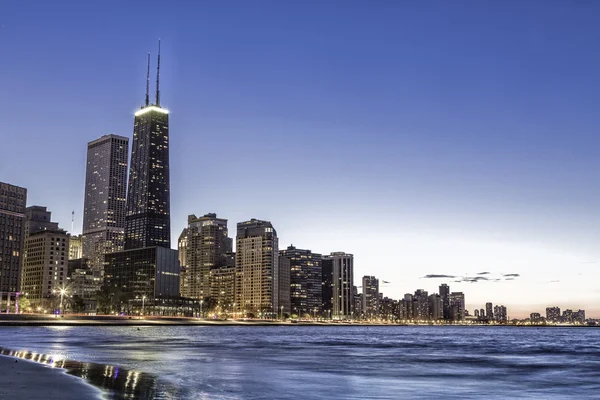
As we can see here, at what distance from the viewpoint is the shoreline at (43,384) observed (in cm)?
3084

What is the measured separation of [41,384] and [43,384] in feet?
0.35

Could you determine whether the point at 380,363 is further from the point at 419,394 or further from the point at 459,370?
the point at 419,394

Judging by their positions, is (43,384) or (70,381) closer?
(43,384)

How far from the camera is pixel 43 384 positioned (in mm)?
34875

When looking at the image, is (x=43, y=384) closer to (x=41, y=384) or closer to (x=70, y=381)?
(x=41, y=384)

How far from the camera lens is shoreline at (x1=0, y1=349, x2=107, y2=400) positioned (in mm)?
30844

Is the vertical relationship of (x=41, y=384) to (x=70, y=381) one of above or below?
above

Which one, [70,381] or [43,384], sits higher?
[43,384]

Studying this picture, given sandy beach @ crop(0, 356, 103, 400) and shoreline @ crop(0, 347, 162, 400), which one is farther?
shoreline @ crop(0, 347, 162, 400)

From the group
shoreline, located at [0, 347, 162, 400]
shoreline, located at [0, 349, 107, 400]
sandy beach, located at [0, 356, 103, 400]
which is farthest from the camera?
shoreline, located at [0, 347, 162, 400]

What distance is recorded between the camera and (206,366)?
5728 centimetres

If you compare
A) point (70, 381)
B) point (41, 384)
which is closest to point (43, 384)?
point (41, 384)

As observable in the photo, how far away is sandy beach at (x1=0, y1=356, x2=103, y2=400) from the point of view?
30.6 metres

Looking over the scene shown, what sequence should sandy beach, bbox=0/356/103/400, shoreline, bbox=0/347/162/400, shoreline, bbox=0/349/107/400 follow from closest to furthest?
sandy beach, bbox=0/356/103/400 < shoreline, bbox=0/349/107/400 < shoreline, bbox=0/347/162/400
